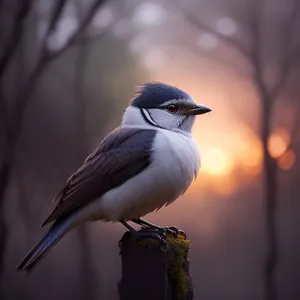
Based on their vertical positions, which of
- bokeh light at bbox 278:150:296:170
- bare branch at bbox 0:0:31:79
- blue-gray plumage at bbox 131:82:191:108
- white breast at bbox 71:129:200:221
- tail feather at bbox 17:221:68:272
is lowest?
bokeh light at bbox 278:150:296:170

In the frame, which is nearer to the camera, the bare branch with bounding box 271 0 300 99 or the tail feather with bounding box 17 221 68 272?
the tail feather with bounding box 17 221 68 272

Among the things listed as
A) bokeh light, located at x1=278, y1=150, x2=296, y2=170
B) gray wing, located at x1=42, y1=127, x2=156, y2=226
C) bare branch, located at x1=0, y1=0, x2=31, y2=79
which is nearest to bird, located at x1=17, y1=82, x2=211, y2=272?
gray wing, located at x1=42, y1=127, x2=156, y2=226

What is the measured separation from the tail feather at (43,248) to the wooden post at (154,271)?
175 mm

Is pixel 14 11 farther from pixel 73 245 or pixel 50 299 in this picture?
pixel 50 299

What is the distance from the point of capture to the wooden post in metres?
0.97

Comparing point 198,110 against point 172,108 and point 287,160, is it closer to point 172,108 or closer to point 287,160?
point 172,108

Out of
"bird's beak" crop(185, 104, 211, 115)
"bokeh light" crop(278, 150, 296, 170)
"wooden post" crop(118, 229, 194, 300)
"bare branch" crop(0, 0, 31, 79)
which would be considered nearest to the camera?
"wooden post" crop(118, 229, 194, 300)

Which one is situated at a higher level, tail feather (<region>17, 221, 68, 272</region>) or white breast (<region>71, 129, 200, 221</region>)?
white breast (<region>71, 129, 200, 221</region>)

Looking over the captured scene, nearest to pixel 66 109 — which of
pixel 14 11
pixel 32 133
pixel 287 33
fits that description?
pixel 32 133

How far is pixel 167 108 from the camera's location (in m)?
1.23

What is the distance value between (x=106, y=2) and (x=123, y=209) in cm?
218

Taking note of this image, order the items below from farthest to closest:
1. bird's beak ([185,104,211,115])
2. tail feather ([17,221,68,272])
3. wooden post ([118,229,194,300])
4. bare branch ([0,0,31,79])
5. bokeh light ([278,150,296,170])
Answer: bokeh light ([278,150,296,170]) < bare branch ([0,0,31,79]) < bird's beak ([185,104,211,115]) < tail feather ([17,221,68,272]) < wooden post ([118,229,194,300])

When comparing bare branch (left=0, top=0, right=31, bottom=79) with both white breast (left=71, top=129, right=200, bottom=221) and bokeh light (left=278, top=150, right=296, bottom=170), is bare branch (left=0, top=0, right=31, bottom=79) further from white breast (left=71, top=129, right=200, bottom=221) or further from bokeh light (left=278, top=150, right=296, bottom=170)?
bokeh light (left=278, top=150, right=296, bottom=170)

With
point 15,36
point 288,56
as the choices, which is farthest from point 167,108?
point 288,56
